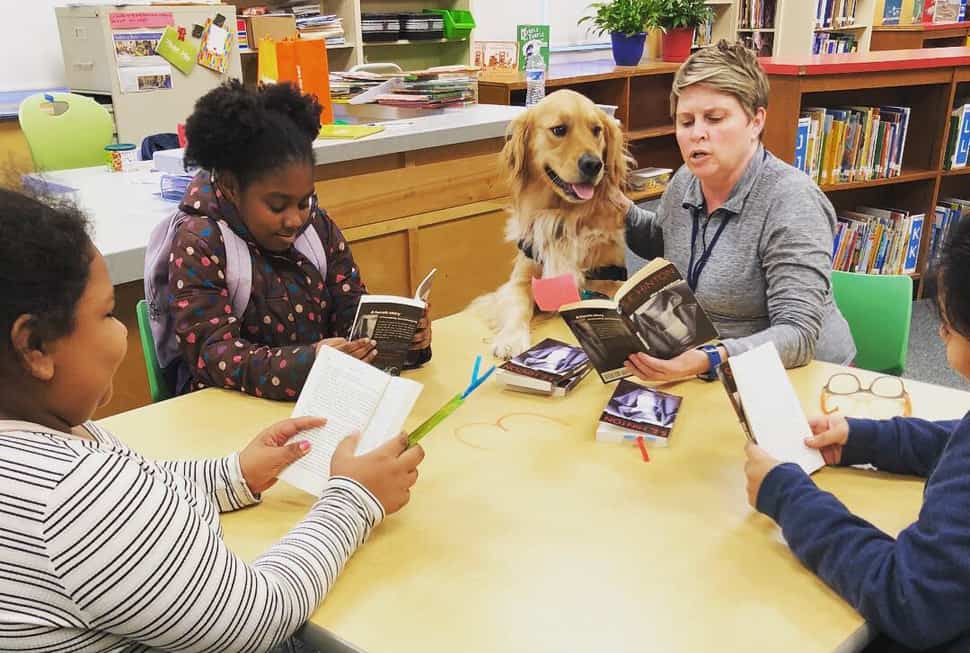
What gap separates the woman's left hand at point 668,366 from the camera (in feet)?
4.87

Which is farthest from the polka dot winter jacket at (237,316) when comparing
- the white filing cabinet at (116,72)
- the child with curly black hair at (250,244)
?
the white filing cabinet at (116,72)

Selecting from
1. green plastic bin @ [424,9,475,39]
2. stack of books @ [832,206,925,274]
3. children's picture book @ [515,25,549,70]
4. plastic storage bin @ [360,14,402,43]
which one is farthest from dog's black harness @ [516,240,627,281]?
green plastic bin @ [424,9,475,39]

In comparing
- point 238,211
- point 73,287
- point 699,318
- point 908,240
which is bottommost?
point 908,240

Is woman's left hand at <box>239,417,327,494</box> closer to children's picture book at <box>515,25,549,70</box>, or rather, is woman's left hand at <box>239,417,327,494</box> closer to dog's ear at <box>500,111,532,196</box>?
dog's ear at <box>500,111,532,196</box>

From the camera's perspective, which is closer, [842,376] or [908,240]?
[842,376]

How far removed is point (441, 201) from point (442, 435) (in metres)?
1.85

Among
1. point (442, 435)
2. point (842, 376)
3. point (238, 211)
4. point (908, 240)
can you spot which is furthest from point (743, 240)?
point (908, 240)

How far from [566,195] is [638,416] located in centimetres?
101

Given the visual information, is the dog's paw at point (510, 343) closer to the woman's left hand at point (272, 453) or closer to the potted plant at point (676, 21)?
the woman's left hand at point (272, 453)

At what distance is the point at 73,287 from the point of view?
2.64 feet

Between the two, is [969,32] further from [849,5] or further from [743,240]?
[743,240]

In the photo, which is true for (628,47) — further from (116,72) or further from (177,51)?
(116,72)

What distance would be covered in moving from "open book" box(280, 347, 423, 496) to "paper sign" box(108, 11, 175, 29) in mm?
3742

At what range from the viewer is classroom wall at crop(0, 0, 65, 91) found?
4504 millimetres
